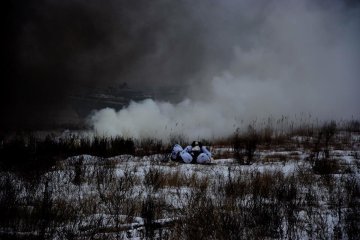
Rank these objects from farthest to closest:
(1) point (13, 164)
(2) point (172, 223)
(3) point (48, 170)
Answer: (1) point (13, 164)
(3) point (48, 170)
(2) point (172, 223)

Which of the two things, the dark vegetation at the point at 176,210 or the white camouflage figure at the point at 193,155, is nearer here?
the dark vegetation at the point at 176,210

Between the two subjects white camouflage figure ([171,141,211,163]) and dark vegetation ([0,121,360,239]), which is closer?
dark vegetation ([0,121,360,239])

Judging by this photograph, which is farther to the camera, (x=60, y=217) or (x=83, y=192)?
(x=83, y=192)

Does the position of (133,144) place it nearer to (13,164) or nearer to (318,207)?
(13,164)

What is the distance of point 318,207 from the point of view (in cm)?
604

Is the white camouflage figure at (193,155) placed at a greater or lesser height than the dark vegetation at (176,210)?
greater

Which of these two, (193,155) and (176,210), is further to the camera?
(193,155)

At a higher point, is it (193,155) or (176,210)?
(193,155)

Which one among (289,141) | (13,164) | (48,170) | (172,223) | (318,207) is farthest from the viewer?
(289,141)

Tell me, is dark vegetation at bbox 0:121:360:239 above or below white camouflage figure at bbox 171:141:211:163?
below

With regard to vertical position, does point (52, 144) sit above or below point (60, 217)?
above

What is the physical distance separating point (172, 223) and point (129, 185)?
2.81m

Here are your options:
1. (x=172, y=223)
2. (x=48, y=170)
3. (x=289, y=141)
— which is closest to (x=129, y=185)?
(x=172, y=223)

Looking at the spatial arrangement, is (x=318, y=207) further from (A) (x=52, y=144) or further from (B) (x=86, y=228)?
(A) (x=52, y=144)
